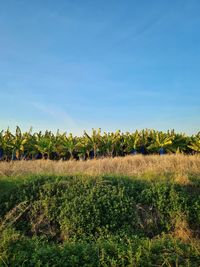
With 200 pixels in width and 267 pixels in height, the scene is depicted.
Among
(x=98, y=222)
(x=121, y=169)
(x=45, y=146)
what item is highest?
(x=45, y=146)

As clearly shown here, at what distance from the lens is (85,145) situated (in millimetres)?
23453

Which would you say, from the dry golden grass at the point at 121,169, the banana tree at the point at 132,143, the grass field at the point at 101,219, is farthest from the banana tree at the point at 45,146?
the grass field at the point at 101,219

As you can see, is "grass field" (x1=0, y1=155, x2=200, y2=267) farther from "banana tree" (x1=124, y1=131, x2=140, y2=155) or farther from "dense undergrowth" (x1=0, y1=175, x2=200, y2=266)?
"banana tree" (x1=124, y1=131, x2=140, y2=155)

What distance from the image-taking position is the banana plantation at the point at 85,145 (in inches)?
921

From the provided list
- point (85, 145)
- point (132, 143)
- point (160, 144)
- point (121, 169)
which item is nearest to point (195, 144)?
point (160, 144)

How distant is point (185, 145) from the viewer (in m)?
25.2

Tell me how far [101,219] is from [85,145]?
49.4 feet

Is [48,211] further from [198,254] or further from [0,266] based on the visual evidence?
[198,254]

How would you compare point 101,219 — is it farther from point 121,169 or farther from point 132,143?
point 132,143

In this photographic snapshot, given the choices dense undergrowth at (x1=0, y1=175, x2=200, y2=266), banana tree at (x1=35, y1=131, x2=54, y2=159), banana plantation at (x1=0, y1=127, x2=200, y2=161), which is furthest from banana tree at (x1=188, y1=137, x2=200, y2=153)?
dense undergrowth at (x1=0, y1=175, x2=200, y2=266)

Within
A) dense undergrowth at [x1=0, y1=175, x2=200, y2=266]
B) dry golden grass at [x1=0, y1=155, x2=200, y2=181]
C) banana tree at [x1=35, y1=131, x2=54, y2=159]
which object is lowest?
dense undergrowth at [x1=0, y1=175, x2=200, y2=266]

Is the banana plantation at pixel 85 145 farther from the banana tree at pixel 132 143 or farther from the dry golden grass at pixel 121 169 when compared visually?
the dry golden grass at pixel 121 169

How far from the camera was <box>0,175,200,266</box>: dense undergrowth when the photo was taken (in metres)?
6.36

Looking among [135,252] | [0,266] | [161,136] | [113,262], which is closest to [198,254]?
[135,252]
